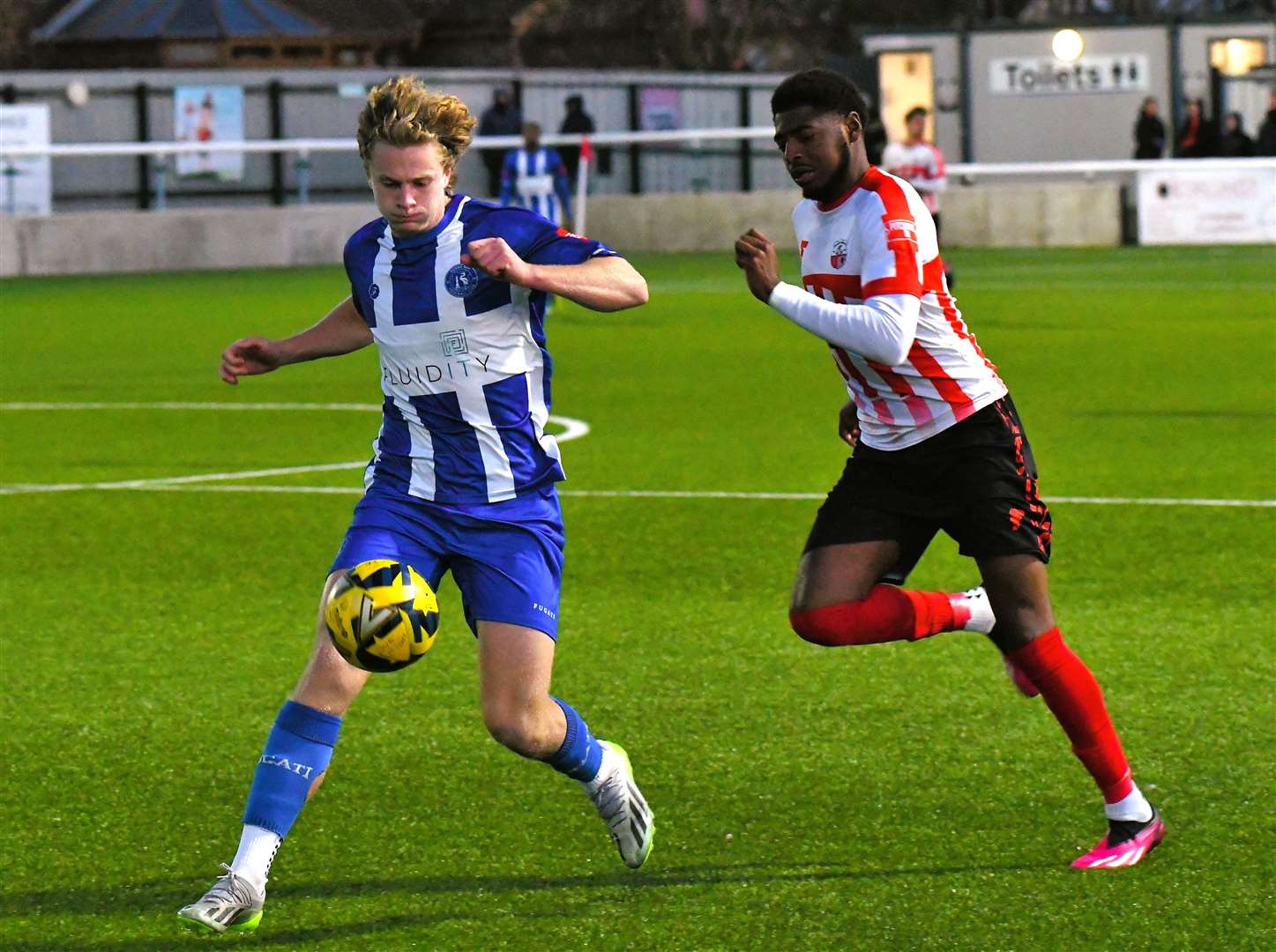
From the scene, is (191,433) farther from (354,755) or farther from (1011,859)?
(1011,859)

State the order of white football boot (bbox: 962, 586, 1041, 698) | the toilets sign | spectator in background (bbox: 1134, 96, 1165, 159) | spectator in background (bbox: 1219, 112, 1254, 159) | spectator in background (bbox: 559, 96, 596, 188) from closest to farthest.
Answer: white football boot (bbox: 962, 586, 1041, 698) → spectator in background (bbox: 559, 96, 596, 188) → spectator in background (bbox: 1219, 112, 1254, 159) → spectator in background (bbox: 1134, 96, 1165, 159) → the toilets sign

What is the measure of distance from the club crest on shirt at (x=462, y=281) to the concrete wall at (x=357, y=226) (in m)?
27.2

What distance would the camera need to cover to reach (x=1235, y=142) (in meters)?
35.7

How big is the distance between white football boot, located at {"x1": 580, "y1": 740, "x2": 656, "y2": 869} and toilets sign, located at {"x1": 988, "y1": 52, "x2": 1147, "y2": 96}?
35789mm

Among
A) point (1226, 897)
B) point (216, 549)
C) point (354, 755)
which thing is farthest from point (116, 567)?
point (1226, 897)

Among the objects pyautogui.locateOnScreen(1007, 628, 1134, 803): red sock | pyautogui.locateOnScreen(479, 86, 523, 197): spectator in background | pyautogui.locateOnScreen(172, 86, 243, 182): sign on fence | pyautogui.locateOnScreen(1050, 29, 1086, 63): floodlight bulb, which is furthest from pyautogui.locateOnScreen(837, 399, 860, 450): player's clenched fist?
pyautogui.locateOnScreen(1050, 29, 1086, 63): floodlight bulb

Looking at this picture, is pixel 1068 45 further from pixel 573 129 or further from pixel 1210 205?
pixel 1210 205

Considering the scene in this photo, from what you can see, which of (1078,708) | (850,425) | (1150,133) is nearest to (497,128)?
(1150,133)

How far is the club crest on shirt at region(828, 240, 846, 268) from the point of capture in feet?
19.1

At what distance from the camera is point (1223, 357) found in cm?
1866

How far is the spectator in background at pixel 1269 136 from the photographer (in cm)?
3397

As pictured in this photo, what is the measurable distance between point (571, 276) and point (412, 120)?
50 cm

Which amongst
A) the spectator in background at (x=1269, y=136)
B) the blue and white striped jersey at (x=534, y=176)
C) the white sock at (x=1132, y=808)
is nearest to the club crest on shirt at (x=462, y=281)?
the white sock at (x=1132, y=808)

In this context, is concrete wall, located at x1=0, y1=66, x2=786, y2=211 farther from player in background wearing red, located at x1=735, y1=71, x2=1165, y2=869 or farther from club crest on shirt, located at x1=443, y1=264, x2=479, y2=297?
club crest on shirt, located at x1=443, y1=264, x2=479, y2=297
